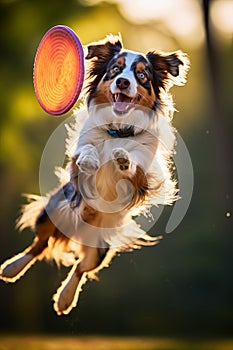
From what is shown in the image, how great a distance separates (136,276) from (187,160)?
4749 millimetres

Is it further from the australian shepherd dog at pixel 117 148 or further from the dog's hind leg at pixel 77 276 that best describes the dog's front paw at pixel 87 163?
the dog's hind leg at pixel 77 276

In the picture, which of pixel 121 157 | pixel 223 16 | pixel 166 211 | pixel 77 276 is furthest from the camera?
pixel 223 16

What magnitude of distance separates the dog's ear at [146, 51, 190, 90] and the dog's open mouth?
0.78 feet

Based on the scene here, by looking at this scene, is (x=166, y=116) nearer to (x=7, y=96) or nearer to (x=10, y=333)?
(x=10, y=333)

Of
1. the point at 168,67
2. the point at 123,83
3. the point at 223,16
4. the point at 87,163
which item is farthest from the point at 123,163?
the point at 223,16

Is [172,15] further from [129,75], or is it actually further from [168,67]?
[129,75]

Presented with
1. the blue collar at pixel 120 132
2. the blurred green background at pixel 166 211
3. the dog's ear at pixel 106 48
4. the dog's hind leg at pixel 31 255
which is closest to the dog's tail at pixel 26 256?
the dog's hind leg at pixel 31 255

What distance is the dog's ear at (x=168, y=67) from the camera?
441cm

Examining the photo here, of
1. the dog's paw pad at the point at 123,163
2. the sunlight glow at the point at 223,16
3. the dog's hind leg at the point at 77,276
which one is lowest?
the dog's hind leg at the point at 77,276

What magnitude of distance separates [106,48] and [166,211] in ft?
13.7

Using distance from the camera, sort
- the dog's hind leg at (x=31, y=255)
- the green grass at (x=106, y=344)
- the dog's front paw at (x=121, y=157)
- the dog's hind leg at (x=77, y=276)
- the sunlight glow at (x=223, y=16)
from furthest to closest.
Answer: the sunlight glow at (x=223, y=16) < the green grass at (x=106, y=344) < the dog's hind leg at (x=31, y=255) < the dog's hind leg at (x=77, y=276) < the dog's front paw at (x=121, y=157)

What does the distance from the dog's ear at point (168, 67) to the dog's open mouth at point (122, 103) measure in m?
0.24

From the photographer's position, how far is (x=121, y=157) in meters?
4.11

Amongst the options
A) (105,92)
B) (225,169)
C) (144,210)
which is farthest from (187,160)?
(225,169)
